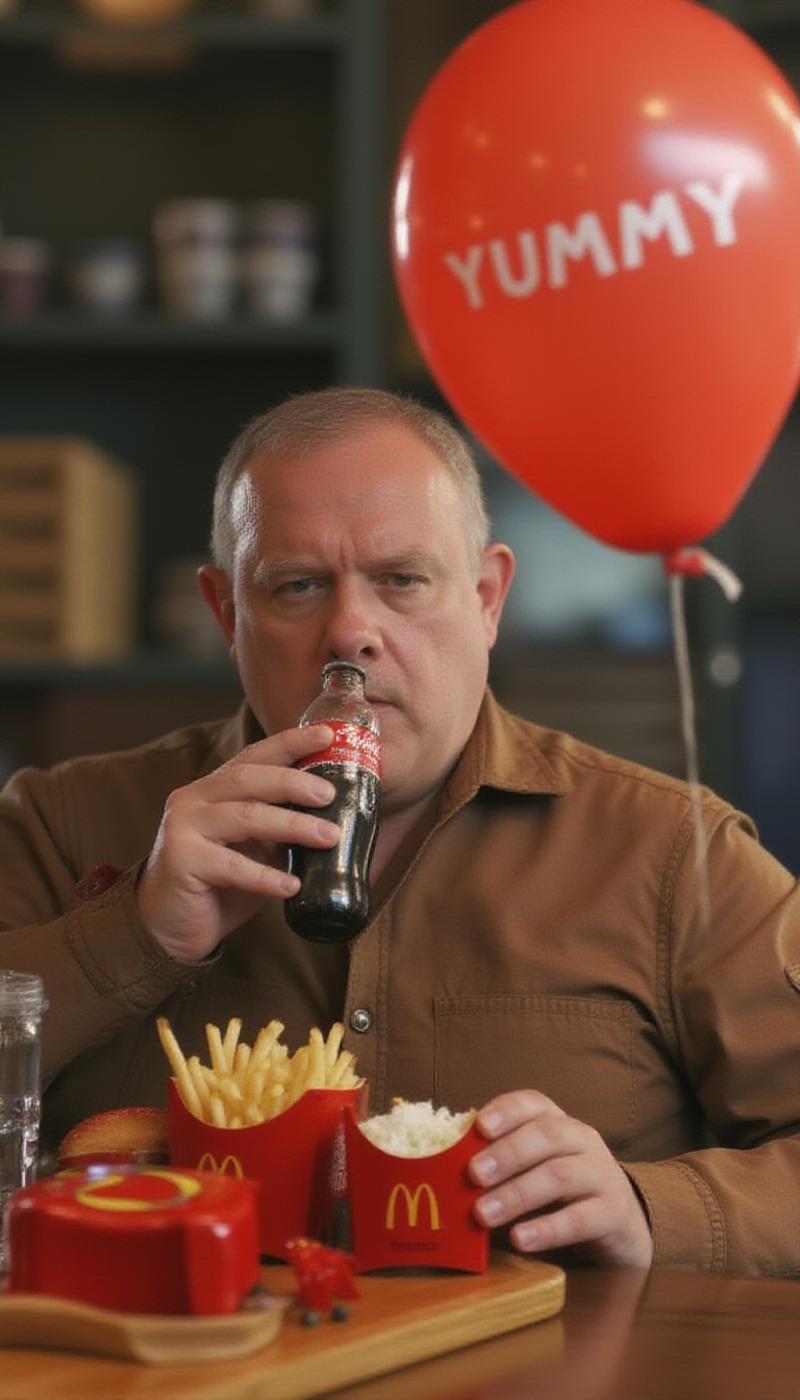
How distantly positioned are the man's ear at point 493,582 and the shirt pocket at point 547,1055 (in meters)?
0.38

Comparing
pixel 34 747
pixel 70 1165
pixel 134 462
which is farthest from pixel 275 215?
pixel 70 1165

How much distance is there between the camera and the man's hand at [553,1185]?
130cm

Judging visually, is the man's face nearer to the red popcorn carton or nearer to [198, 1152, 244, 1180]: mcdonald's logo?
[198, 1152, 244, 1180]: mcdonald's logo

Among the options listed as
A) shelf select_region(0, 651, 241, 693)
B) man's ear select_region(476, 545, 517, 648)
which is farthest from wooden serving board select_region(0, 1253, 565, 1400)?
shelf select_region(0, 651, 241, 693)

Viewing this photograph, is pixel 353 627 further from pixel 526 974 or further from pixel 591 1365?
pixel 591 1365

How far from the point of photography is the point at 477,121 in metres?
1.55

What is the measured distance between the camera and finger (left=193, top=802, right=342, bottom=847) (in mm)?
1504

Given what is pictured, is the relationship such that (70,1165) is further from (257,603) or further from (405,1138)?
(257,603)

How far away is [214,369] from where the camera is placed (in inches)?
139

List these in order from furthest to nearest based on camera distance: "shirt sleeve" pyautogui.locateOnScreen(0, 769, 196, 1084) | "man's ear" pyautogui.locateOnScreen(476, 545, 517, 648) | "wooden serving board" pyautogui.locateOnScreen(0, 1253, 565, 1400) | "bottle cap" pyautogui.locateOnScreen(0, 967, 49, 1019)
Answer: "man's ear" pyautogui.locateOnScreen(476, 545, 517, 648), "shirt sleeve" pyautogui.locateOnScreen(0, 769, 196, 1084), "bottle cap" pyautogui.locateOnScreen(0, 967, 49, 1019), "wooden serving board" pyautogui.locateOnScreen(0, 1253, 565, 1400)

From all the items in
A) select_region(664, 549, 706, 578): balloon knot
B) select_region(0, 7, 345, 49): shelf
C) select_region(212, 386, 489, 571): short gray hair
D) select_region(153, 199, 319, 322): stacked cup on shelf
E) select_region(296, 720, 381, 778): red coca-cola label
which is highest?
select_region(0, 7, 345, 49): shelf

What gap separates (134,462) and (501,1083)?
2.09m

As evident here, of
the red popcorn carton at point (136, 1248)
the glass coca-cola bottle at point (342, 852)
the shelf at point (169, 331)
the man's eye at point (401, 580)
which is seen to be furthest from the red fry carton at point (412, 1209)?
the shelf at point (169, 331)

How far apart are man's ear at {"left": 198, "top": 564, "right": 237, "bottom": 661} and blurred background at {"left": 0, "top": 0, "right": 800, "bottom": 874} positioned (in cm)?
122
